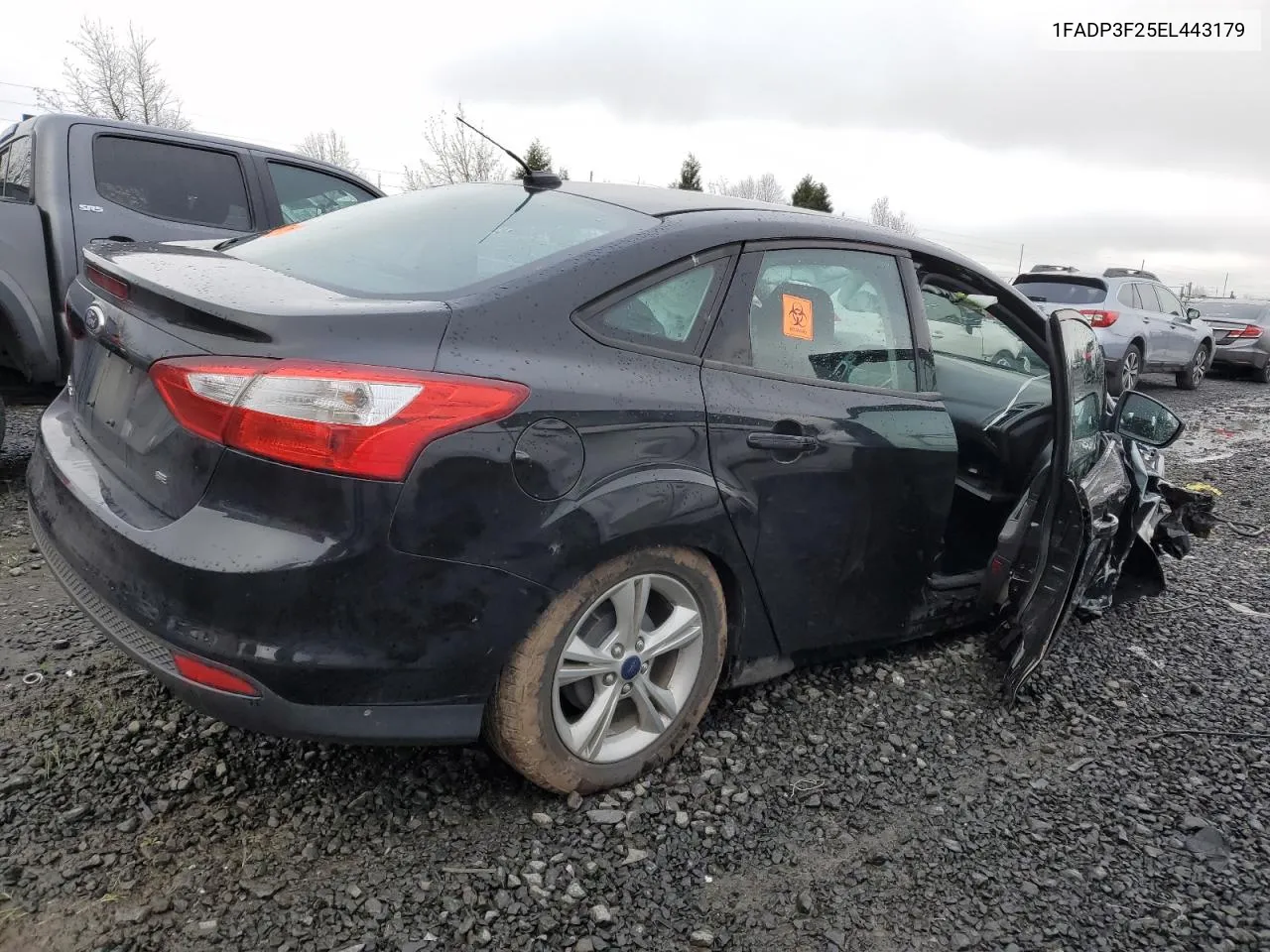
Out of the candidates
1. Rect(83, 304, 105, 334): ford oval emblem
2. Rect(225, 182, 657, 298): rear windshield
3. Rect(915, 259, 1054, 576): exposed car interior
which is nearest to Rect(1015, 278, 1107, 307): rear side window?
Rect(915, 259, 1054, 576): exposed car interior

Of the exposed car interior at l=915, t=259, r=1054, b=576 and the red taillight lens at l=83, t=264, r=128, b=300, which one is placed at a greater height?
the red taillight lens at l=83, t=264, r=128, b=300

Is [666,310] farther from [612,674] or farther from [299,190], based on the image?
[299,190]

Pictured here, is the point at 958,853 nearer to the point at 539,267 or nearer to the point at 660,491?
the point at 660,491

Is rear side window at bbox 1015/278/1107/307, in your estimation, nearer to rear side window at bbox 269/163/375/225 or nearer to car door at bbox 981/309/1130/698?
rear side window at bbox 269/163/375/225

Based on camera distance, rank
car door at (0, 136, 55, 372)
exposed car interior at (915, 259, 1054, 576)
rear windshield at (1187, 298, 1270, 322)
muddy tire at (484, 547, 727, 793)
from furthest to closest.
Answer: rear windshield at (1187, 298, 1270, 322) → car door at (0, 136, 55, 372) → exposed car interior at (915, 259, 1054, 576) → muddy tire at (484, 547, 727, 793)

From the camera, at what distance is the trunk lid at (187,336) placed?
1853 millimetres

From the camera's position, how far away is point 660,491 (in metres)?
2.16

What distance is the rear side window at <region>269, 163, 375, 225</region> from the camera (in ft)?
18.1

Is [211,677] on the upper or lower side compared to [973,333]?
lower

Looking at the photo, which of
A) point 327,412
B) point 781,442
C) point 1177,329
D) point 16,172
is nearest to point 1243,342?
point 1177,329

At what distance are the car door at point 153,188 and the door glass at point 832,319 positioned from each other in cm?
375

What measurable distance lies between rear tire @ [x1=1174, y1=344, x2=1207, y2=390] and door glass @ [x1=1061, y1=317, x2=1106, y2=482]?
11305mm

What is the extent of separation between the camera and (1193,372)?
13133mm

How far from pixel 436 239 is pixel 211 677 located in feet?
4.18
